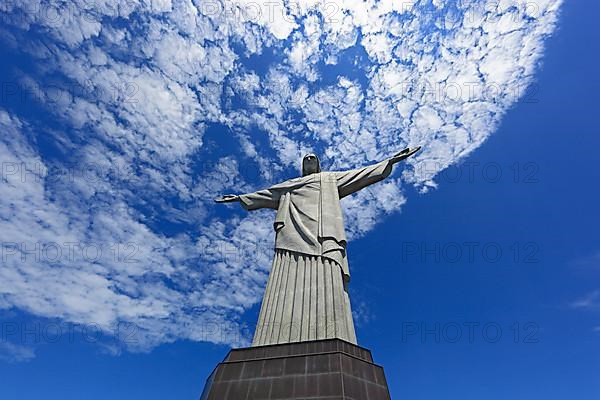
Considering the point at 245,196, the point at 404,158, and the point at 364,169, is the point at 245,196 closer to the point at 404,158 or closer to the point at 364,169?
the point at 364,169

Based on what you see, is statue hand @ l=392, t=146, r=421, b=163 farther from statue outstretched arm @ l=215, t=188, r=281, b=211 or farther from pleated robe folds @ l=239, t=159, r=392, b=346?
statue outstretched arm @ l=215, t=188, r=281, b=211

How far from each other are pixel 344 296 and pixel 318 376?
2.46 meters

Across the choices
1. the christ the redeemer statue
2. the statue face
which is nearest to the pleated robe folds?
the christ the redeemer statue

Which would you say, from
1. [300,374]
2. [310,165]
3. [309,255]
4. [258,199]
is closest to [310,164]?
[310,165]

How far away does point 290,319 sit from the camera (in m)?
8.54

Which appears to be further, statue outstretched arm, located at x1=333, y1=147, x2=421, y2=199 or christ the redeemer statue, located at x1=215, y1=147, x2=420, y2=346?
statue outstretched arm, located at x1=333, y1=147, x2=421, y2=199

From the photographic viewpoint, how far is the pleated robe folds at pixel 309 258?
8391 mm

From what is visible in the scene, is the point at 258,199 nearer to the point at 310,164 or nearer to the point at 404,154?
the point at 310,164

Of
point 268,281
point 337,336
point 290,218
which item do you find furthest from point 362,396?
point 290,218

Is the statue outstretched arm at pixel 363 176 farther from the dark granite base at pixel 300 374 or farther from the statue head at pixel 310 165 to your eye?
the dark granite base at pixel 300 374

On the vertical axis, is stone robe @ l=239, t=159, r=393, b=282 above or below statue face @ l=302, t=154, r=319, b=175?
below

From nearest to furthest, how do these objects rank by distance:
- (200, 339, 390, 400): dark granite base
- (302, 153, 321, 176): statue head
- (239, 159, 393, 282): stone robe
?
(200, 339, 390, 400): dark granite base < (239, 159, 393, 282): stone robe < (302, 153, 321, 176): statue head

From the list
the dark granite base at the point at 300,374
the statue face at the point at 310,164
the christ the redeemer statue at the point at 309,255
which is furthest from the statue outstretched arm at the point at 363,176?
the dark granite base at the point at 300,374

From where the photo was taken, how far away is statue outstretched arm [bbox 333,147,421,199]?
424 inches
